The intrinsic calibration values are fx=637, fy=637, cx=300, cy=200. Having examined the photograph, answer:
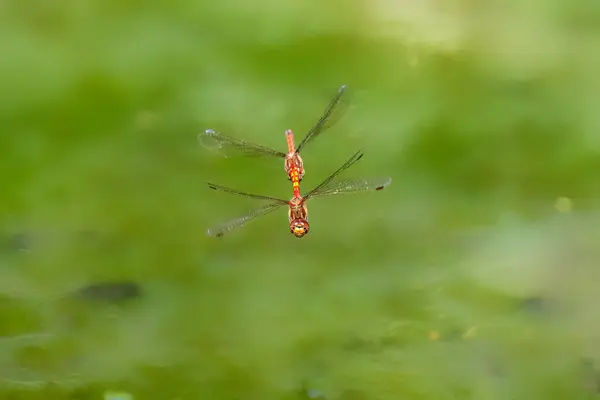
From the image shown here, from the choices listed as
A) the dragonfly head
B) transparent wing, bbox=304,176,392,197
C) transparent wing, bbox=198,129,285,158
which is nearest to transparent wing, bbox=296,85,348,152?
transparent wing, bbox=198,129,285,158

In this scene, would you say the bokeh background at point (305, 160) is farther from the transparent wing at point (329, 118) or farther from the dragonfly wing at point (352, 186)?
the dragonfly wing at point (352, 186)

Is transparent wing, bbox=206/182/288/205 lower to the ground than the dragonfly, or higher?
lower

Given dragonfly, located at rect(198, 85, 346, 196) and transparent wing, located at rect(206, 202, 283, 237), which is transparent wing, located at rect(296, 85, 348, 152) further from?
transparent wing, located at rect(206, 202, 283, 237)

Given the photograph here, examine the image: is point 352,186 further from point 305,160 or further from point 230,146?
point 230,146

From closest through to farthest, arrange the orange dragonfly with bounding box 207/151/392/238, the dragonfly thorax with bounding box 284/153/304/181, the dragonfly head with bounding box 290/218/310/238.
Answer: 1. the dragonfly head with bounding box 290/218/310/238
2. the orange dragonfly with bounding box 207/151/392/238
3. the dragonfly thorax with bounding box 284/153/304/181

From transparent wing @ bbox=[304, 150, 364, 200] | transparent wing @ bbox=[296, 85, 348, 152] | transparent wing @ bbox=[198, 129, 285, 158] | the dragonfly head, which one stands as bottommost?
the dragonfly head

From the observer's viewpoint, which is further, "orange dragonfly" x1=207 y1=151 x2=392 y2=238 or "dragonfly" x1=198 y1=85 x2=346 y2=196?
"dragonfly" x1=198 y1=85 x2=346 y2=196

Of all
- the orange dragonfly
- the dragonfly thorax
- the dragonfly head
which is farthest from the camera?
the dragonfly thorax

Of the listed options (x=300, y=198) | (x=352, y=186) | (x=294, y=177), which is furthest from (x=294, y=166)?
(x=352, y=186)
